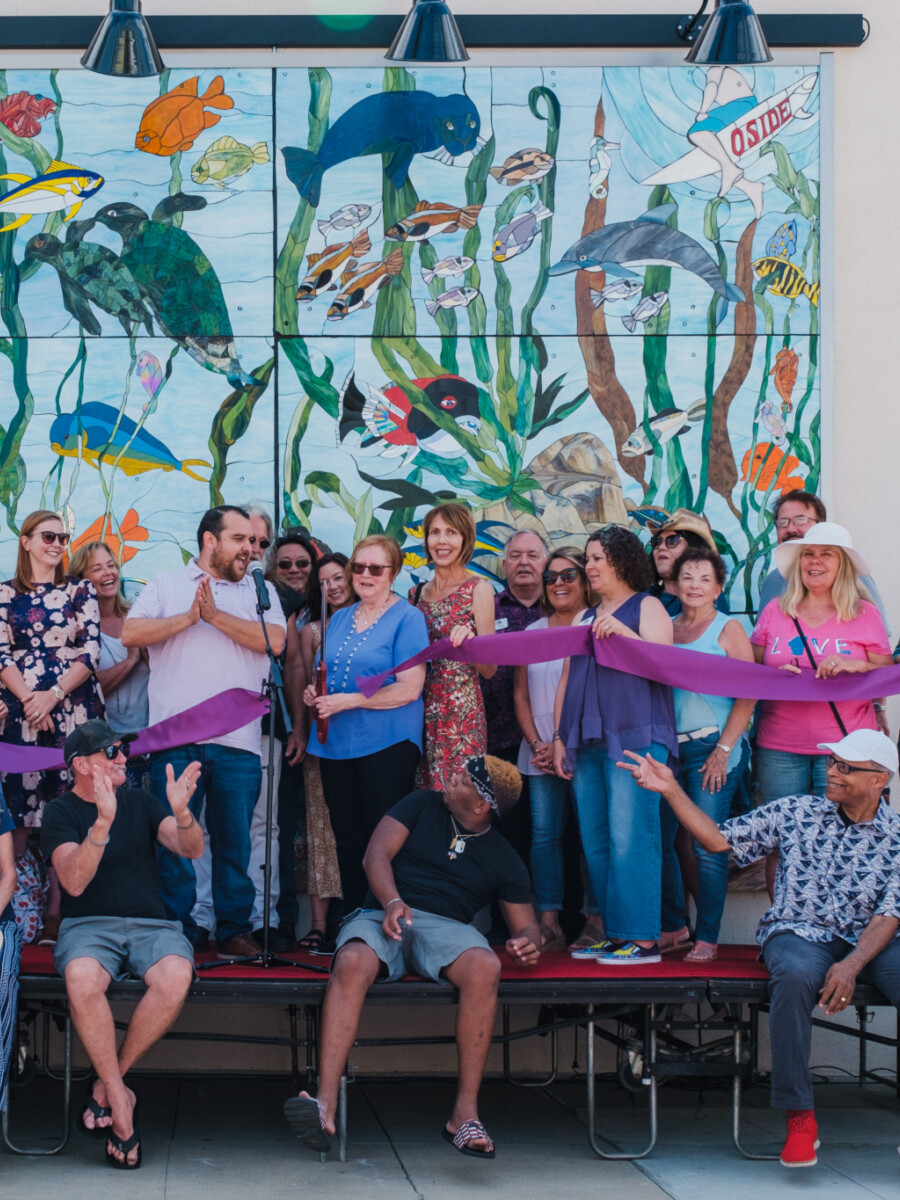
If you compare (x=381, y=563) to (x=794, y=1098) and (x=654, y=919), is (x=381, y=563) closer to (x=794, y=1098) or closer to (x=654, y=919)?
(x=654, y=919)

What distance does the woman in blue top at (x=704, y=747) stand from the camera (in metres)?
5.87

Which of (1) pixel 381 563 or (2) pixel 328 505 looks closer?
(1) pixel 381 563

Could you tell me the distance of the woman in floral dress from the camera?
5.91m

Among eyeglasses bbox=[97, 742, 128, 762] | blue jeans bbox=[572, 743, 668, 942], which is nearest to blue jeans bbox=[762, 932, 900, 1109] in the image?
blue jeans bbox=[572, 743, 668, 942]

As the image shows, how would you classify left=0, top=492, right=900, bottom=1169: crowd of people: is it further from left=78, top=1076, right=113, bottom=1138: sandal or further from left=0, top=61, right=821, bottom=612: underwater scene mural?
left=0, top=61, right=821, bottom=612: underwater scene mural

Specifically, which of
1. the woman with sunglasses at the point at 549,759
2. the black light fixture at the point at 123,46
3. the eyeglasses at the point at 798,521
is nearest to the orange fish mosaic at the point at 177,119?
the black light fixture at the point at 123,46

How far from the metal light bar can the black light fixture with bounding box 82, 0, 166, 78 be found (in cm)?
45

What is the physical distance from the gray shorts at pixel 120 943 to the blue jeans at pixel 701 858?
2.06 m

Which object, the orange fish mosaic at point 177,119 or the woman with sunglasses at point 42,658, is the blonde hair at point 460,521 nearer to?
the woman with sunglasses at point 42,658

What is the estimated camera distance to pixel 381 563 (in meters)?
5.96

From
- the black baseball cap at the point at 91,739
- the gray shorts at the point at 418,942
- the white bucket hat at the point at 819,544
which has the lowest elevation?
the gray shorts at the point at 418,942

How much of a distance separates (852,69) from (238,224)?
127 inches

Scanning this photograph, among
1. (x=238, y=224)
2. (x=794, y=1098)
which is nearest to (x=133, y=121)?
(x=238, y=224)

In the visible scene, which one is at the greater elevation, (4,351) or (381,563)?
(4,351)
